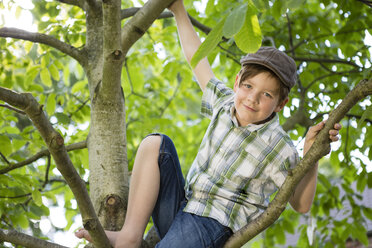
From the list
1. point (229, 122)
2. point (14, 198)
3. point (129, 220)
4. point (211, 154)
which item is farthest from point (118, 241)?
point (14, 198)

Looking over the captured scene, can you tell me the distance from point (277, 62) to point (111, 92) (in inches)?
28.2

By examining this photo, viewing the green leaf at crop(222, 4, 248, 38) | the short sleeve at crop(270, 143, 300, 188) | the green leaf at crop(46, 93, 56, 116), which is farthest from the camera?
the green leaf at crop(46, 93, 56, 116)

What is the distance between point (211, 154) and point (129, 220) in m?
0.45

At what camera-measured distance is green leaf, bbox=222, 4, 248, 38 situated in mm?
1230

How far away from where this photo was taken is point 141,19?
2150 mm

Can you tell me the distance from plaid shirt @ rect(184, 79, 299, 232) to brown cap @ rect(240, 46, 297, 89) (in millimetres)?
202

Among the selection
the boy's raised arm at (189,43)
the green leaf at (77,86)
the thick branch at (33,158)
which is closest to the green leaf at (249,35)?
the boy's raised arm at (189,43)

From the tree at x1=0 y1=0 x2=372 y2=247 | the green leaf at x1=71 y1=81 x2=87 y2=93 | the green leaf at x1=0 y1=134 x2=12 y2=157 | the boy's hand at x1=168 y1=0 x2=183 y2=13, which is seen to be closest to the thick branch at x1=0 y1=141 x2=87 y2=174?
the tree at x1=0 y1=0 x2=372 y2=247

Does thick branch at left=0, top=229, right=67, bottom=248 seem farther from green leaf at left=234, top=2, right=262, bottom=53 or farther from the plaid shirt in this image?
green leaf at left=234, top=2, right=262, bottom=53

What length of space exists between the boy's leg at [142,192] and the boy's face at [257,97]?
1.24 ft

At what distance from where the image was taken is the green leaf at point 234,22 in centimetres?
123

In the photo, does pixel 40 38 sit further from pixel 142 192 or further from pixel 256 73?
pixel 256 73

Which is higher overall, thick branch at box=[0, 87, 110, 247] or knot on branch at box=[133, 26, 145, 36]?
knot on branch at box=[133, 26, 145, 36]

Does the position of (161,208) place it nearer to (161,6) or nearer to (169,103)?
(161,6)
